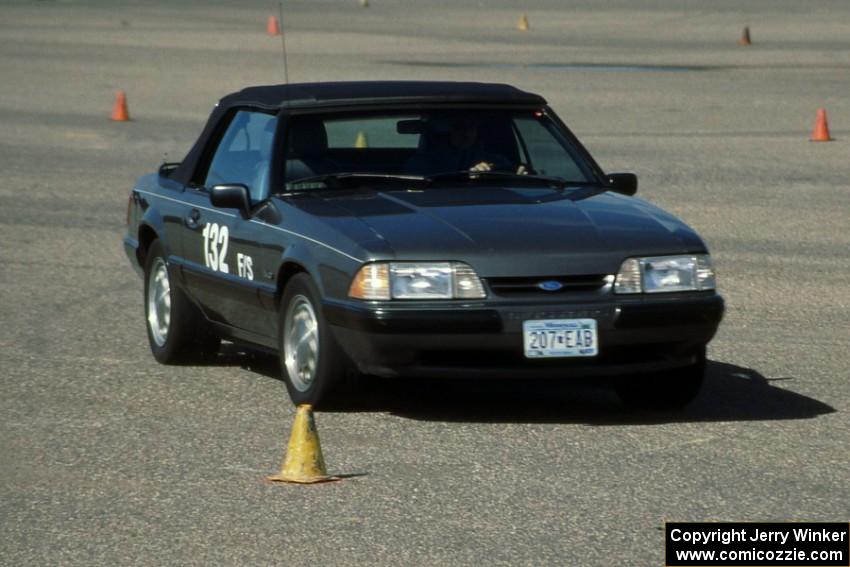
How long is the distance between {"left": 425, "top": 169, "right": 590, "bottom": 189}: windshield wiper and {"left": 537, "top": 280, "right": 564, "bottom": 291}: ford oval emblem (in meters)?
1.19

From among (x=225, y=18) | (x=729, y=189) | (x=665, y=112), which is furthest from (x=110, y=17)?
(x=729, y=189)

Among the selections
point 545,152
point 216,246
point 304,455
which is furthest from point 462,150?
point 304,455

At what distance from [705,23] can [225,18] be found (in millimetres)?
14807

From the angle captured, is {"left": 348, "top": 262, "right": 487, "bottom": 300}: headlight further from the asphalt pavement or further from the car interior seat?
the car interior seat

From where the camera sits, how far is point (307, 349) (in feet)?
27.0

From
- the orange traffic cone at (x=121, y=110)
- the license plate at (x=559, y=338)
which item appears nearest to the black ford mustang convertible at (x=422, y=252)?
the license plate at (x=559, y=338)

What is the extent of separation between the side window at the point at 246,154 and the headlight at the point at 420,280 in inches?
49.7

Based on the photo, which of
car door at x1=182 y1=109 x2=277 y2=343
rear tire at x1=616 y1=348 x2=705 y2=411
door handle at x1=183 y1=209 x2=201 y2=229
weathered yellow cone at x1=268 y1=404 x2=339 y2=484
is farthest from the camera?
door handle at x1=183 y1=209 x2=201 y2=229

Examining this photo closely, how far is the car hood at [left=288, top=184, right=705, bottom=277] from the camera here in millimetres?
7641

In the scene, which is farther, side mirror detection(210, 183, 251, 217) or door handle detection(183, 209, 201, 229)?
door handle detection(183, 209, 201, 229)

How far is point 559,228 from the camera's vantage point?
311 inches

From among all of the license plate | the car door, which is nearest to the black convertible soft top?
the car door

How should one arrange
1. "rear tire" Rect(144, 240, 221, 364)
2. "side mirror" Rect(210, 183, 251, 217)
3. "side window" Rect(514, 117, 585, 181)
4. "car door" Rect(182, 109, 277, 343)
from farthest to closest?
1. "rear tire" Rect(144, 240, 221, 364)
2. "side window" Rect(514, 117, 585, 181)
3. "car door" Rect(182, 109, 277, 343)
4. "side mirror" Rect(210, 183, 251, 217)

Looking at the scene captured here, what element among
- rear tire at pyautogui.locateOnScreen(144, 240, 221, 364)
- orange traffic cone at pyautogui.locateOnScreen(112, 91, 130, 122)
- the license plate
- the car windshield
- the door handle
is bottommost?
orange traffic cone at pyautogui.locateOnScreen(112, 91, 130, 122)
